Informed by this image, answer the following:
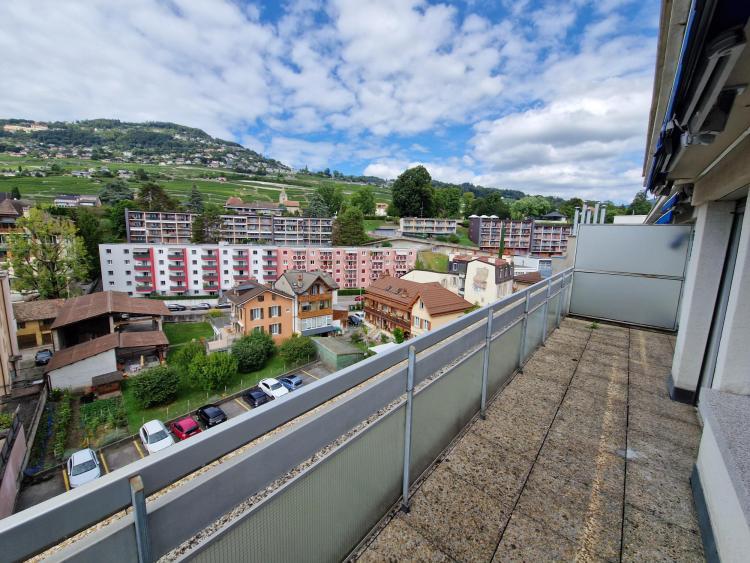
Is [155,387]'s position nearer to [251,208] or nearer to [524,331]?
[524,331]

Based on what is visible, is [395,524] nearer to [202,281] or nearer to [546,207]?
[202,281]

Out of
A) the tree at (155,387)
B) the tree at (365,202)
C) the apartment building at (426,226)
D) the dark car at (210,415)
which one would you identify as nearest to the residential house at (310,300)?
the tree at (155,387)

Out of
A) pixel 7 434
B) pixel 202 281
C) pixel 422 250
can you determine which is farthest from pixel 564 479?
pixel 422 250

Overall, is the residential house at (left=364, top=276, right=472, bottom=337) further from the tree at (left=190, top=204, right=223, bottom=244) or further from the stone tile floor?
the tree at (left=190, top=204, right=223, bottom=244)

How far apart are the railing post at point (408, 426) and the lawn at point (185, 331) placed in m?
25.4

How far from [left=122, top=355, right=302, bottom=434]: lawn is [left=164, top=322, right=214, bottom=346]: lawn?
295 inches

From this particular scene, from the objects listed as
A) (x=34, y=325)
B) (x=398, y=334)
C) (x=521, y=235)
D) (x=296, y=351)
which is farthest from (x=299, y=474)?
(x=521, y=235)

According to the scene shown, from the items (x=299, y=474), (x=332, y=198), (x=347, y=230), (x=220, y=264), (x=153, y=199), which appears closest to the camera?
(x=299, y=474)

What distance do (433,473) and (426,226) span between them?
189 ft

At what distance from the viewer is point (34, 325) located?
65.9 ft

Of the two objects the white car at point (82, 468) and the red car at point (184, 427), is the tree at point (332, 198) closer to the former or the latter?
the red car at point (184, 427)

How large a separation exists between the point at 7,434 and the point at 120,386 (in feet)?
23.2

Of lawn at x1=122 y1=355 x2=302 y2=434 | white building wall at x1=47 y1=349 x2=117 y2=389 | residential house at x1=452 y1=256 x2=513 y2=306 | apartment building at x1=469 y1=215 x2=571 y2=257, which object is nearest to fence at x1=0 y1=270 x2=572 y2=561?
lawn at x1=122 y1=355 x2=302 y2=434

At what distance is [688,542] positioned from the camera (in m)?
1.78
